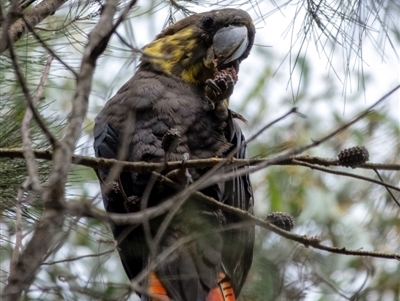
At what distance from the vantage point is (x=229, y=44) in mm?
2473

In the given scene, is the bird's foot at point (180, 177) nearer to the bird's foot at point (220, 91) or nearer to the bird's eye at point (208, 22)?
the bird's foot at point (220, 91)

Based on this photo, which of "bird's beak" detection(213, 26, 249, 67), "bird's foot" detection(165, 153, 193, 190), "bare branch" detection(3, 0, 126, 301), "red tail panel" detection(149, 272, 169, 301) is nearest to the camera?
"bare branch" detection(3, 0, 126, 301)

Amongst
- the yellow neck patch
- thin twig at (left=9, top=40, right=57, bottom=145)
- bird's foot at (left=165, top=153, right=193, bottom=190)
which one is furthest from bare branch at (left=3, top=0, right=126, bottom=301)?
the yellow neck patch

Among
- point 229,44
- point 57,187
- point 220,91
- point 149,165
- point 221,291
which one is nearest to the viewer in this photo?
point 57,187

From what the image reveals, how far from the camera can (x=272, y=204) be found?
388cm

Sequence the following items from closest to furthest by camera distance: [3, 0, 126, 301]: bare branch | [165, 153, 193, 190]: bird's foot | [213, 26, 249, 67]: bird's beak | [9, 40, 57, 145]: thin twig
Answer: [3, 0, 126, 301]: bare branch, [9, 40, 57, 145]: thin twig, [165, 153, 193, 190]: bird's foot, [213, 26, 249, 67]: bird's beak

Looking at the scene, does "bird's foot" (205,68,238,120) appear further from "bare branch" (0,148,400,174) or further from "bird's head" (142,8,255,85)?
"bare branch" (0,148,400,174)

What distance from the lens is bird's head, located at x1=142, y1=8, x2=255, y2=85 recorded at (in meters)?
2.48

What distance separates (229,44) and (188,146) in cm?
44

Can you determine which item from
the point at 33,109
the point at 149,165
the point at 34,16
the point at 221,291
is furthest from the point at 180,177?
the point at 33,109

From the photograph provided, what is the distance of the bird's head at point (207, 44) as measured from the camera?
97.6 inches

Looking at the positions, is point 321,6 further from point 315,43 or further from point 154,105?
point 154,105

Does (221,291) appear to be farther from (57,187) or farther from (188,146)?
(57,187)

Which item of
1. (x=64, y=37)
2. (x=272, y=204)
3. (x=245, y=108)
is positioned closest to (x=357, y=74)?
(x=64, y=37)
